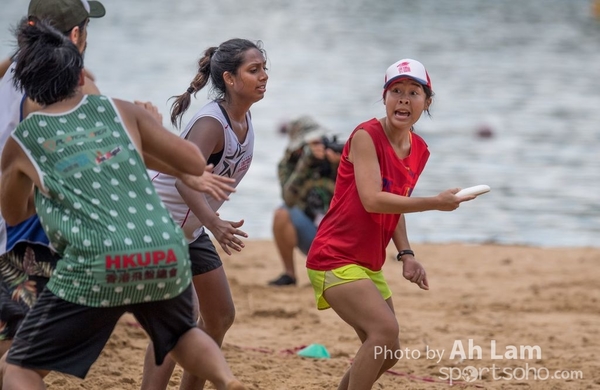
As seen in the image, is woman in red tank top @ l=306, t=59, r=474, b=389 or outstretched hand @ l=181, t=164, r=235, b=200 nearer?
outstretched hand @ l=181, t=164, r=235, b=200

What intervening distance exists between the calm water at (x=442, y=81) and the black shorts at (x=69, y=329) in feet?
6.72

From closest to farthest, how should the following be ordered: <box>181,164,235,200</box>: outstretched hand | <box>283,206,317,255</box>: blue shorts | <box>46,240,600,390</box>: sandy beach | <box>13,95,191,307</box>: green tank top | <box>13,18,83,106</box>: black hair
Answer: <box>13,95,191,307</box>: green tank top
<box>13,18,83,106</box>: black hair
<box>181,164,235,200</box>: outstretched hand
<box>46,240,600,390</box>: sandy beach
<box>283,206,317,255</box>: blue shorts

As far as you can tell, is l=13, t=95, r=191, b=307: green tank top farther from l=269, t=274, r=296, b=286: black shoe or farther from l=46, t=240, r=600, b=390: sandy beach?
l=269, t=274, r=296, b=286: black shoe

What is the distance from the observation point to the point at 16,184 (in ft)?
12.7

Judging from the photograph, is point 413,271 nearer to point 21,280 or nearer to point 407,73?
point 407,73

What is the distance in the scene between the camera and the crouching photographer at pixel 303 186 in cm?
916

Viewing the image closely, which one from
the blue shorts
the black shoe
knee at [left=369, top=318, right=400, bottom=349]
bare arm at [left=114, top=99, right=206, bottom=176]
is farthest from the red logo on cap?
the black shoe

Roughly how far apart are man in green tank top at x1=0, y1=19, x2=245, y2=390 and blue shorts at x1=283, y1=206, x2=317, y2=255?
219 inches

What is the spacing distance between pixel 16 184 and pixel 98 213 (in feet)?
1.36

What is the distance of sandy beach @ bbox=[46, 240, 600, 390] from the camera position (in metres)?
6.14

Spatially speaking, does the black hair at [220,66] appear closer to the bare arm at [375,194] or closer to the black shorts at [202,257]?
the black shorts at [202,257]

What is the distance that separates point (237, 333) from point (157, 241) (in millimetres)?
3998

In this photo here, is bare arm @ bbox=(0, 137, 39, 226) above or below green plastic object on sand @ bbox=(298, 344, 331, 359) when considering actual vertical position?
above

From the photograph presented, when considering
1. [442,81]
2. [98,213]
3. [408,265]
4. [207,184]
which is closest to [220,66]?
A: [207,184]
